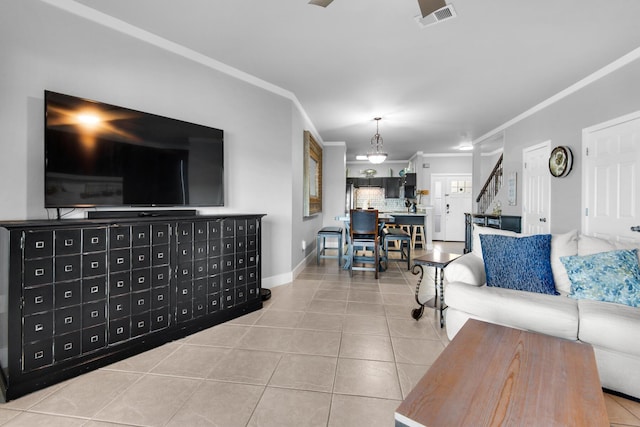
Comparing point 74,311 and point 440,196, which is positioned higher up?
point 440,196

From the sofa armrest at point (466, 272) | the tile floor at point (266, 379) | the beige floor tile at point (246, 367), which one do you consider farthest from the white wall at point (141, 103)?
the sofa armrest at point (466, 272)

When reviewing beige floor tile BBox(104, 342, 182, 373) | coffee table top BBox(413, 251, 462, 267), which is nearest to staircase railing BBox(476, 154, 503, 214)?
coffee table top BBox(413, 251, 462, 267)

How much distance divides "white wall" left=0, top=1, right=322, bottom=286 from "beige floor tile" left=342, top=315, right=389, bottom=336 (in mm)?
1442

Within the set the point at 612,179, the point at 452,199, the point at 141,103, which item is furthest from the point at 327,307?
the point at 452,199

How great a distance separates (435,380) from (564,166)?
4.34 meters

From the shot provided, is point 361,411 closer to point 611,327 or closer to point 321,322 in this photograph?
point 321,322

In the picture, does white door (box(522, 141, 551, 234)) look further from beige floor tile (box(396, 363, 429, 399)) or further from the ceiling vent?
beige floor tile (box(396, 363, 429, 399))

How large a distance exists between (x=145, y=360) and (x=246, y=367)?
0.77m

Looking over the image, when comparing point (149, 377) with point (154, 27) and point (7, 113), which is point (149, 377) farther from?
point (154, 27)

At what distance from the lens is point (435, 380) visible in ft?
3.73

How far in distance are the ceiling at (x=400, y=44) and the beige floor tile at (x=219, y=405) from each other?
110 inches

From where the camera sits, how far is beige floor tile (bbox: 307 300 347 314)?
306 centimetres

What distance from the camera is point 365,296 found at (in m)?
3.58

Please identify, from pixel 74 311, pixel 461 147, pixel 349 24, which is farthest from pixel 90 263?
pixel 461 147
